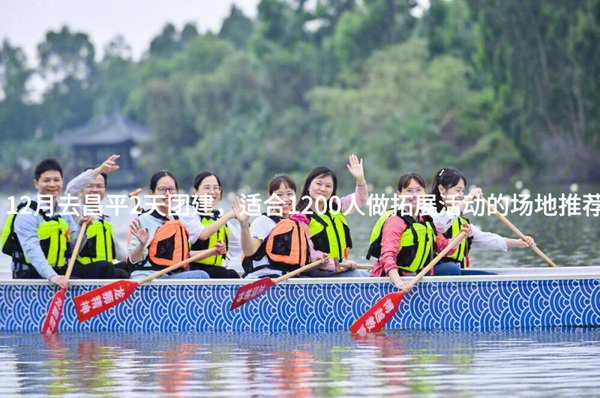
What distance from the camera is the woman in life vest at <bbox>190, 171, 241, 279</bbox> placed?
8.84 metres

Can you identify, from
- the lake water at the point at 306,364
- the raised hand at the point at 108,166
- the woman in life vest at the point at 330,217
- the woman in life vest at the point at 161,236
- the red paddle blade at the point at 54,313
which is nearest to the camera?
the lake water at the point at 306,364

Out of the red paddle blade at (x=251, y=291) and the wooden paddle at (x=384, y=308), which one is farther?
the red paddle blade at (x=251, y=291)

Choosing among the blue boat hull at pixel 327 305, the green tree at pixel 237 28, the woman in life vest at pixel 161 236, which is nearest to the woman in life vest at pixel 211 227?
the woman in life vest at pixel 161 236

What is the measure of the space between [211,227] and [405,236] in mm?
1205

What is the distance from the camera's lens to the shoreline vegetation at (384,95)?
33.5 meters

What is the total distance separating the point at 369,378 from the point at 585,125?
27.5 m

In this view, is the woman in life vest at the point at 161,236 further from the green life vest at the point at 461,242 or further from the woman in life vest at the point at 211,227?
the green life vest at the point at 461,242

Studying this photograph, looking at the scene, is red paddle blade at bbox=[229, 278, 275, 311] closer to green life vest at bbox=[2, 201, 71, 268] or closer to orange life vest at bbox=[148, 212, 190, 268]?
orange life vest at bbox=[148, 212, 190, 268]

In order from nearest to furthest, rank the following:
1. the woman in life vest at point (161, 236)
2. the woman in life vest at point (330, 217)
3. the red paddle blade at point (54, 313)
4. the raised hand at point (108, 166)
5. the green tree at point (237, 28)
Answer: the raised hand at point (108, 166), the woman in life vest at point (161, 236), the woman in life vest at point (330, 217), the red paddle blade at point (54, 313), the green tree at point (237, 28)

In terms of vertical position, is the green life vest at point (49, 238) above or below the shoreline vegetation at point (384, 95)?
below

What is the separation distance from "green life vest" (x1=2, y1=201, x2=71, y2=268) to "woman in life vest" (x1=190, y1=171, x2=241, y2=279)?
0.83 meters

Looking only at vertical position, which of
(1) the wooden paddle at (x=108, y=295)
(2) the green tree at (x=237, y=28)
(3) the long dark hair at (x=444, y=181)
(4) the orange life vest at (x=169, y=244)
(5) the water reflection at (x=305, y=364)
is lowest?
(5) the water reflection at (x=305, y=364)

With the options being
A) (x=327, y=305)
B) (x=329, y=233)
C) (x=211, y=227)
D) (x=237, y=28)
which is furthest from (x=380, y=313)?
(x=237, y=28)

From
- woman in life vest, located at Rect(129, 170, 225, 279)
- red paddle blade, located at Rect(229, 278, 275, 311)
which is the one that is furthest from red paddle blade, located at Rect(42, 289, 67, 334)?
red paddle blade, located at Rect(229, 278, 275, 311)
